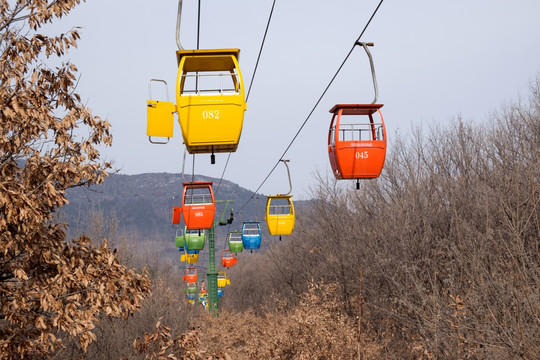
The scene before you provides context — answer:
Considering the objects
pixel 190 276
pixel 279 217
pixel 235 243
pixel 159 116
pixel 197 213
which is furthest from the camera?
pixel 190 276

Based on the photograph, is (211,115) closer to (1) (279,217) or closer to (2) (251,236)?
(1) (279,217)

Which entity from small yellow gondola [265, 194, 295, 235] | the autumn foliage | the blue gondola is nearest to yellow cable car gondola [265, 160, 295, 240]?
small yellow gondola [265, 194, 295, 235]

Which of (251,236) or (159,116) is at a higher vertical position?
(159,116)

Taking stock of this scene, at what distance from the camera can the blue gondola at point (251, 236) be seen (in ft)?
88.4

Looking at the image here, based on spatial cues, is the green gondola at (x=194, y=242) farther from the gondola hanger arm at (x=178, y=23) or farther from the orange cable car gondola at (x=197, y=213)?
the gondola hanger arm at (x=178, y=23)

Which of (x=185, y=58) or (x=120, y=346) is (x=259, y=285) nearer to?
(x=120, y=346)

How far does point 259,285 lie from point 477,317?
2228 inches

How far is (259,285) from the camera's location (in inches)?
2677

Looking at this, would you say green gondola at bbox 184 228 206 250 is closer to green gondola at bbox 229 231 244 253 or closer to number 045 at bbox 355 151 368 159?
green gondola at bbox 229 231 244 253

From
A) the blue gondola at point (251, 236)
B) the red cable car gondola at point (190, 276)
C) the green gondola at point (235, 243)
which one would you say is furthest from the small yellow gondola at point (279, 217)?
the red cable car gondola at point (190, 276)

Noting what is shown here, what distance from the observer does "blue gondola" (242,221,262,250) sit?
2696 cm

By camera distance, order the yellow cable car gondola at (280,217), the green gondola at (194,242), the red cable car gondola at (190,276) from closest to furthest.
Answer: the yellow cable car gondola at (280,217) → the green gondola at (194,242) → the red cable car gondola at (190,276)

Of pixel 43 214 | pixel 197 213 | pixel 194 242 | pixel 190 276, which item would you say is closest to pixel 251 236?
pixel 194 242

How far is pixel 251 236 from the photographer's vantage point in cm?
2714
